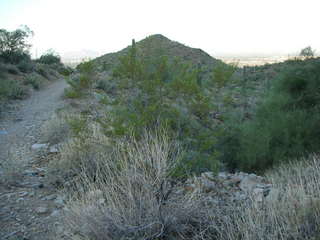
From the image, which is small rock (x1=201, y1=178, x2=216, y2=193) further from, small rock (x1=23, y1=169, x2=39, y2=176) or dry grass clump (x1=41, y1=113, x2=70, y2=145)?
dry grass clump (x1=41, y1=113, x2=70, y2=145)

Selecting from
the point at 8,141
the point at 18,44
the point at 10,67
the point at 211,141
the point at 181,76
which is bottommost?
the point at 8,141

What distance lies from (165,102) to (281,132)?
12.5ft

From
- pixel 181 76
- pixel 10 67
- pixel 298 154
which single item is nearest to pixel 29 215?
pixel 181 76

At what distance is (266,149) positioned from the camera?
20.4 ft

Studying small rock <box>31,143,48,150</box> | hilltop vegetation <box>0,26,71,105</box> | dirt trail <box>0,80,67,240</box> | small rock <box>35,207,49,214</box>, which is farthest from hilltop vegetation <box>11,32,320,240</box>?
hilltop vegetation <box>0,26,71,105</box>

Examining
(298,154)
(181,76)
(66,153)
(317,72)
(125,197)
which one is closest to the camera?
(125,197)

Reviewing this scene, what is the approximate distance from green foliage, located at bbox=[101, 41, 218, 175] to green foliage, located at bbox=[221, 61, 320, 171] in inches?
82.3

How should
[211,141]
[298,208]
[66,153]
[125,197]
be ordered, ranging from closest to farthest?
1. [298,208]
2. [125,197]
3. [211,141]
4. [66,153]

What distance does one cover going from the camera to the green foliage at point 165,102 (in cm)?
418

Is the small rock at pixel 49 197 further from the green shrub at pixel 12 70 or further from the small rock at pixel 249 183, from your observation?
the green shrub at pixel 12 70

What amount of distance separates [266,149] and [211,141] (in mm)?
2893

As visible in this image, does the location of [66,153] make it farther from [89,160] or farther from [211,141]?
[211,141]

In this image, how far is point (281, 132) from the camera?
6.65m

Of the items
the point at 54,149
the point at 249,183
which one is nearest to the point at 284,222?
the point at 249,183
